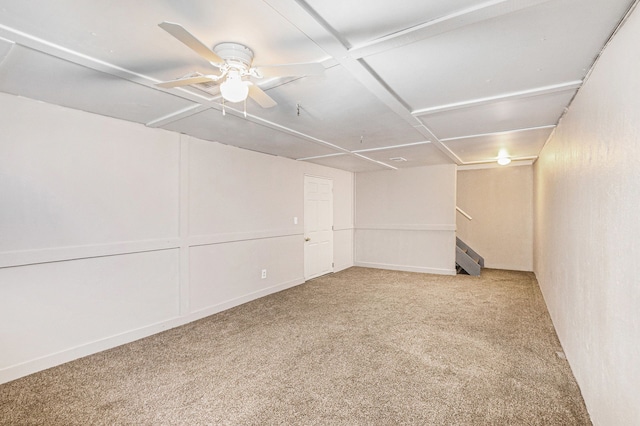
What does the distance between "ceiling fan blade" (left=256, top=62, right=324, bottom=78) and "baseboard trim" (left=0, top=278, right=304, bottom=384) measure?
2954 millimetres

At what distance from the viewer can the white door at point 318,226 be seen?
18.5 ft

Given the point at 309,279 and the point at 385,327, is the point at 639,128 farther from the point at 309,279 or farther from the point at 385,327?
the point at 309,279

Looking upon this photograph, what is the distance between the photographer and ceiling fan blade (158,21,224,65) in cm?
121

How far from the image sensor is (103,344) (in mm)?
2850

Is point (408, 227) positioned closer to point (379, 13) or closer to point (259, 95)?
point (259, 95)

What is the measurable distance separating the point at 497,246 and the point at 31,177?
7.74 meters

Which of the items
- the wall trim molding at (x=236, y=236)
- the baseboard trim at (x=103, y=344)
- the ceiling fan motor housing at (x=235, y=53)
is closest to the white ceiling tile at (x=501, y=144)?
the wall trim molding at (x=236, y=236)

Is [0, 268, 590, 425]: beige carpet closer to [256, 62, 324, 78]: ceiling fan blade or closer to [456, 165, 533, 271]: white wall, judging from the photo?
[256, 62, 324, 78]: ceiling fan blade

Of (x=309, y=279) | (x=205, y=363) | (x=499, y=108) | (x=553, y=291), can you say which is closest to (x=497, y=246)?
(x=553, y=291)

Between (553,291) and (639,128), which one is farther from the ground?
(639,128)

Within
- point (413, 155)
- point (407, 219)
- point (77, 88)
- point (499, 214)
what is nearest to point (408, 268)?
point (407, 219)

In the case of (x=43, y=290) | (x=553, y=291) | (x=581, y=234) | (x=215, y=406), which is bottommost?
(x=215, y=406)

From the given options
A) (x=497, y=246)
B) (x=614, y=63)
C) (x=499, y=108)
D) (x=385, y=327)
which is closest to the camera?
(x=614, y=63)

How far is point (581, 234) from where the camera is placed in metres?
2.17
